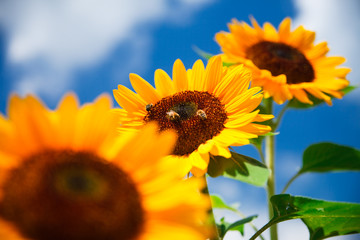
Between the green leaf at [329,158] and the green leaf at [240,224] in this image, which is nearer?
the green leaf at [240,224]

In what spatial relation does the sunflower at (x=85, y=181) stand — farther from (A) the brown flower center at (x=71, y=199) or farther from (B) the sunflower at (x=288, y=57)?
(B) the sunflower at (x=288, y=57)

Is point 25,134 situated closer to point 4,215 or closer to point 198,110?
point 4,215

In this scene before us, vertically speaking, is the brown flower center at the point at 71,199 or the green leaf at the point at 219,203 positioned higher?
the green leaf at the point at 219,203

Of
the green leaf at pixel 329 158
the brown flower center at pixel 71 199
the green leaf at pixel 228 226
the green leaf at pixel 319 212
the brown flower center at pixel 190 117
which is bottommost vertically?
the brown flower center at pixel 71 199

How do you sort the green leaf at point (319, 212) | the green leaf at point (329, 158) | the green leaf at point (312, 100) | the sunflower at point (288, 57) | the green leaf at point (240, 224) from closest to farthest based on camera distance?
the green leaf at point (319, 212)
the green leaf at point (240, 224)
the sunflower at point (288, 57)
the green leaf at point (329, 158)
the green leaf at point (312, 100)

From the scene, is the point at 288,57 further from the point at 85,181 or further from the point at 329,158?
the point at 85,181

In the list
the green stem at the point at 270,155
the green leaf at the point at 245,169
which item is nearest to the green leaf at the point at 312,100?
the green stem at the point at 270,155

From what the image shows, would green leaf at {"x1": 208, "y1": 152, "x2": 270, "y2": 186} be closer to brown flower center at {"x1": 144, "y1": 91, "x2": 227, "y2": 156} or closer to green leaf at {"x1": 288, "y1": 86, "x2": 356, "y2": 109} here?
brown flower center at {"x1": 144, "y1": 91, "x2": 227, "y2": 156}
